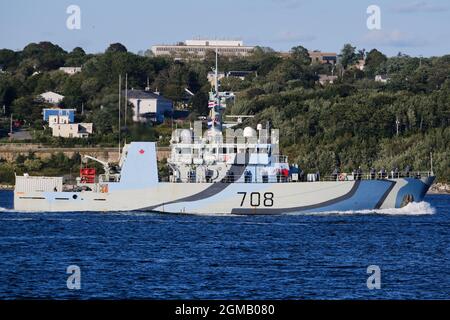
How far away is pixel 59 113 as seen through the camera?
15162 cm

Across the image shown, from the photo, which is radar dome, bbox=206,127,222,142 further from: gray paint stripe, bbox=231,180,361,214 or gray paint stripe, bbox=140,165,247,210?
gray paint stripe, bbox=231,180,361,214

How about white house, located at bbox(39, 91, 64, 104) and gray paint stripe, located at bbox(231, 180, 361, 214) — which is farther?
white house, located at bbox(39, 91, 64, 104)

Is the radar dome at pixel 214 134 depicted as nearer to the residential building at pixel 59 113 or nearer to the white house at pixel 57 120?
the white house at pixel 57 120

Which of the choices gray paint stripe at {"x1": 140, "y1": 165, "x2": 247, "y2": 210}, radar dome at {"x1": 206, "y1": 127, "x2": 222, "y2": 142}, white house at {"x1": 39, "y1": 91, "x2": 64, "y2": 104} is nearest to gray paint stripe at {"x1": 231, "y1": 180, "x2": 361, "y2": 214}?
gray paint stripe at {"x1": 140, "y1": 165, "x2": 247, "y2": 210}

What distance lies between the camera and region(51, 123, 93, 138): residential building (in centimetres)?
14138

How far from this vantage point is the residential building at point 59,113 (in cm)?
14823

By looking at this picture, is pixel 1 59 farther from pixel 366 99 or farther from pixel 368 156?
pixel 368 156

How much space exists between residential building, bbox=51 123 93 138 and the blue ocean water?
60657 mm

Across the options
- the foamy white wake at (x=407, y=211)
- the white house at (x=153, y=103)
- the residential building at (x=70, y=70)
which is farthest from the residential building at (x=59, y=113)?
the foamy white wake at (x=407, y=211)

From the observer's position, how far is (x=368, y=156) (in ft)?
422
